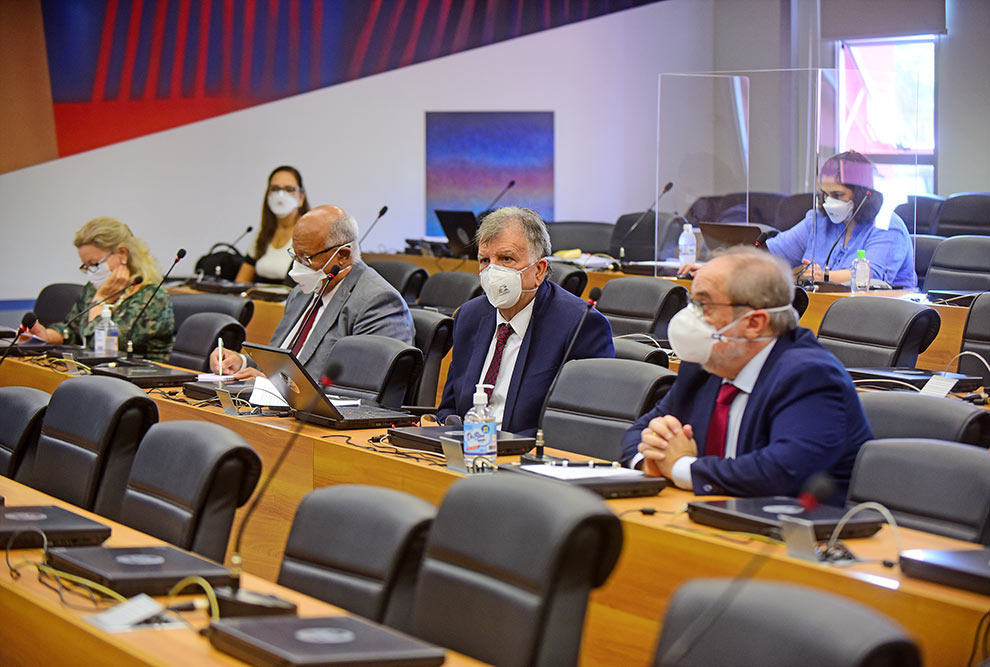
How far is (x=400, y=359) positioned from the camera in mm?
3988

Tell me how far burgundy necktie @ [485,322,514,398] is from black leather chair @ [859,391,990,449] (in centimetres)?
114

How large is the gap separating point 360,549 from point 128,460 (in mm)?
1133

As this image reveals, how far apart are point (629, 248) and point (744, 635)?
656cm

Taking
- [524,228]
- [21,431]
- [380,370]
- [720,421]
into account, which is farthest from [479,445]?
[21,431]

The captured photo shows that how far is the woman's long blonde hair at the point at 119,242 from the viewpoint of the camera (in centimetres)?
526

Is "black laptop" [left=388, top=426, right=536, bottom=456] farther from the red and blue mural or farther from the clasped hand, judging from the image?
the red and blue mural

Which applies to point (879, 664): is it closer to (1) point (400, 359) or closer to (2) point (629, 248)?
(1) point (400, 359)

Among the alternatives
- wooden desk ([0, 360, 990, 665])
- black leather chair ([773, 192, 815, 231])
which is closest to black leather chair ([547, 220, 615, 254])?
black leather chair ([773, 192, 815, 231])

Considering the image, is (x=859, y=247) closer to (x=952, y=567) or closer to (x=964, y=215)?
(x=964, y=215)

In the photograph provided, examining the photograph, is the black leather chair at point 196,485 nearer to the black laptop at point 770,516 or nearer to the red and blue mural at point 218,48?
the black laptop at point 770,516

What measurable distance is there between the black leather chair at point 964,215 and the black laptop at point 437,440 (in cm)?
632

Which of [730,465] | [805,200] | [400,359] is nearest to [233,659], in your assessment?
[730,465]

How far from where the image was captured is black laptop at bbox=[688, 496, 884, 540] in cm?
225

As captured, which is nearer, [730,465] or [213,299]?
[730,465]
